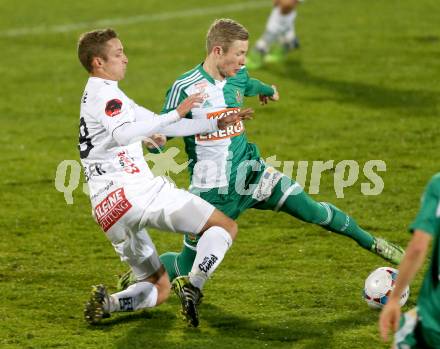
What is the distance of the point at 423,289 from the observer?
464cm

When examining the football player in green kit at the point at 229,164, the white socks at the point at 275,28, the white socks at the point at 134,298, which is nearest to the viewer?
the white socks at the point at 134,298

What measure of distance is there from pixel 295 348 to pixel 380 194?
3904 mm

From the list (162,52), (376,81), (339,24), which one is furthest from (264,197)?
(339,24)

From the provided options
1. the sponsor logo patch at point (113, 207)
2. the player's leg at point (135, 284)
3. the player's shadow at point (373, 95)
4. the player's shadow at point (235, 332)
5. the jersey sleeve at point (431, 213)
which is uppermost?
the jersey sleeve at point (431, 213)

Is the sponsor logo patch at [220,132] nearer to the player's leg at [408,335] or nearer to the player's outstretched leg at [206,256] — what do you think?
the player's outstretched leg at [206,256]

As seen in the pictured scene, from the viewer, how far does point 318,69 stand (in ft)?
50.1

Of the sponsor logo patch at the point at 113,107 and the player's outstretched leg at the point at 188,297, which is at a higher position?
the sponsor logo patch at the point at 113,107

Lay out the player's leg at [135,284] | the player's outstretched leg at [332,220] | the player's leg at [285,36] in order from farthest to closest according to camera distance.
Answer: the player's leg at [285,36]
the player's outstretched leg at [332,220]
the player's leg at [135,284]

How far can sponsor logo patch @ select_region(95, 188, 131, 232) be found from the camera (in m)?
6.45

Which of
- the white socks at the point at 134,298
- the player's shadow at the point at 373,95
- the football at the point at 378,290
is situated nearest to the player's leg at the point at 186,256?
the white socks at the point at 134,298

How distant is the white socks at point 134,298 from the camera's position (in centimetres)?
679

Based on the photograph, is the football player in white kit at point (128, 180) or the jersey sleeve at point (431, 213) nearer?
the jersey sleeve at point (431, 213)

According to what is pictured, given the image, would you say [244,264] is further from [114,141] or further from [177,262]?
[114,141]

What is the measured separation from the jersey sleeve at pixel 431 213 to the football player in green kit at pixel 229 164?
287cm
